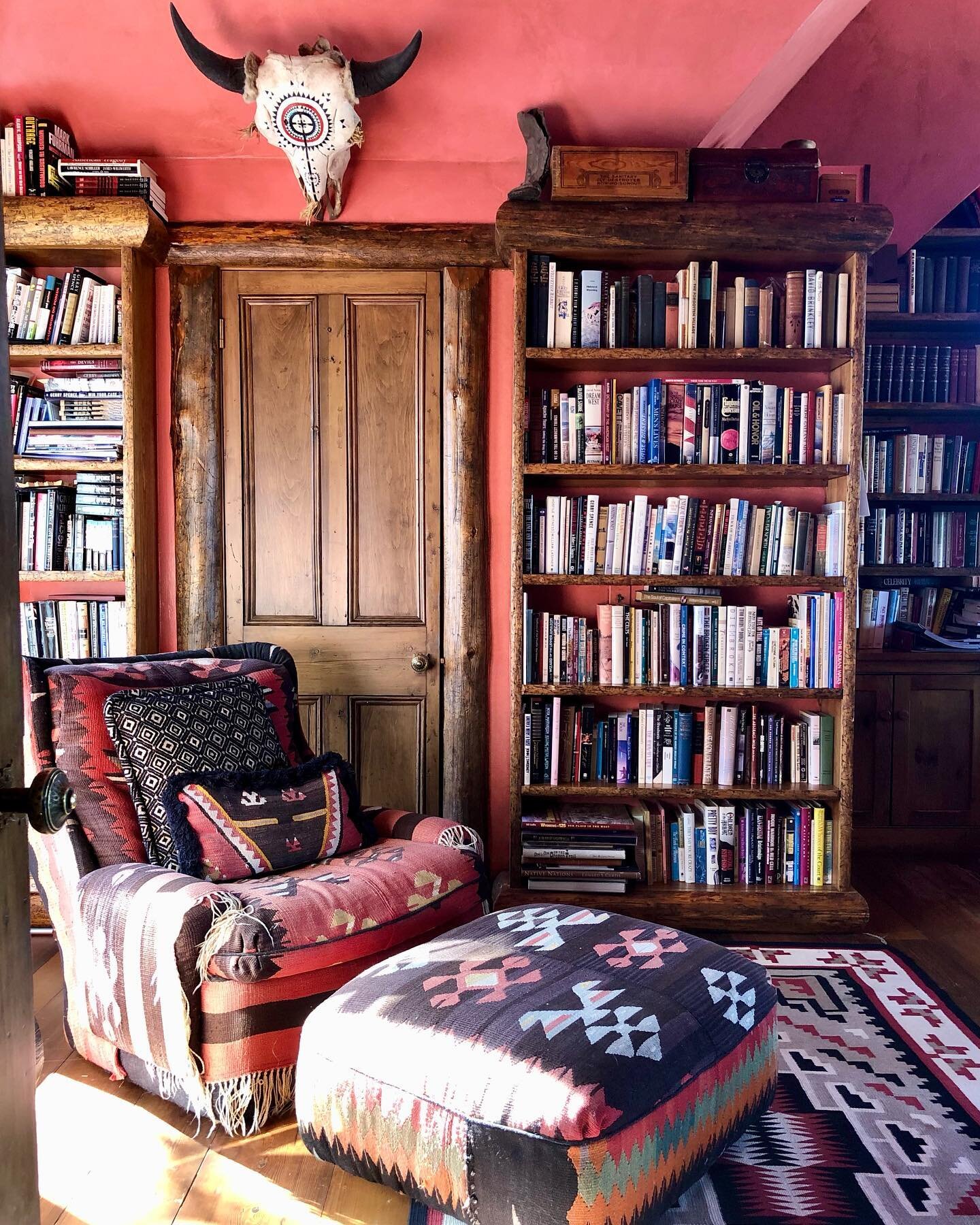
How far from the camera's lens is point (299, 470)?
3236mm

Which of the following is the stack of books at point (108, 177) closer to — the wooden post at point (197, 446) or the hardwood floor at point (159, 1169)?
the wooden post at point (197, 446)

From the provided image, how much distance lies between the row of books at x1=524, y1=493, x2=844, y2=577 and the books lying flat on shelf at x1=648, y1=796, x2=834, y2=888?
2.63 feet

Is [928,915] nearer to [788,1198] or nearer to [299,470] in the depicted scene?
[788,1198]

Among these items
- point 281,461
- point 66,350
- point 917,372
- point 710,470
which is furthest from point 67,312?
point 917,372

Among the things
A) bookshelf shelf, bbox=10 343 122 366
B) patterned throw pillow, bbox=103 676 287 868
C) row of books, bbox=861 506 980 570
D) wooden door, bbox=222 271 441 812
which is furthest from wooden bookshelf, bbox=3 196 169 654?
row of books, bbox=861 506 980 570

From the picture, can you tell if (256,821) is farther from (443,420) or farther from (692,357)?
(692,357)

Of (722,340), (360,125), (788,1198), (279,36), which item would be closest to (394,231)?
(360,125)

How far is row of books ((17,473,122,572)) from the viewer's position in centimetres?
310

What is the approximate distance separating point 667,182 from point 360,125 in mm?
990

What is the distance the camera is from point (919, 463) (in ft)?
12.7

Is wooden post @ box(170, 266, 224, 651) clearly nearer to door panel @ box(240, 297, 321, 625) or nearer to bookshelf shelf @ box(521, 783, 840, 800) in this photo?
door panel @ box(240, 297, 321, 625)

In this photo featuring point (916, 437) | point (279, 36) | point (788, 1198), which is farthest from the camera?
point (916, 437)

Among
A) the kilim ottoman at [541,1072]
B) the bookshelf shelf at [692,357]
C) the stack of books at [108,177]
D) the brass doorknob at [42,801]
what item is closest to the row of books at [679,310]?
the bookshelf shelf at [692,357]

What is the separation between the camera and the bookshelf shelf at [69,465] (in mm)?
3037
